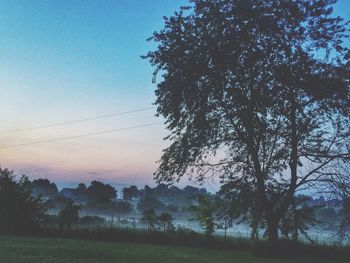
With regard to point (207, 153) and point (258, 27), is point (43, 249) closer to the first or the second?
point (207, 153)

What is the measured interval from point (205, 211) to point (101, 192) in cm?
9523

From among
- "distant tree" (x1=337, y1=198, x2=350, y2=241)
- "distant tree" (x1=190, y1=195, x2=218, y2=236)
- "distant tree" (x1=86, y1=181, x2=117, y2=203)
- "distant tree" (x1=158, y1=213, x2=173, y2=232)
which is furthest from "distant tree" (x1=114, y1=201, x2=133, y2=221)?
"distant tree" (x1=337, y1=198, x2=350, y2=241)

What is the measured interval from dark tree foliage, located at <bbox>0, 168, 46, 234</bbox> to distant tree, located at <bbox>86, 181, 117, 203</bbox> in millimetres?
87482

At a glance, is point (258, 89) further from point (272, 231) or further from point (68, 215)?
point (68, 215)

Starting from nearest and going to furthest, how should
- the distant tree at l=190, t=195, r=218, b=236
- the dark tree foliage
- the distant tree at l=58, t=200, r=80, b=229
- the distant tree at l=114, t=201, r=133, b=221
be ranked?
the distant tree at l=190, t=195, r=218, b=236 → the dark tree foliage → the distant tree at l=58, t=200, r=80, b=229 → the distant tree at l=114, t=201, r=133, b=221

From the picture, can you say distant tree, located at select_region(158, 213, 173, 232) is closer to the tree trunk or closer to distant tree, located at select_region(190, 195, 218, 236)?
distant tree, located at select_region(190, 195, 218, 236)

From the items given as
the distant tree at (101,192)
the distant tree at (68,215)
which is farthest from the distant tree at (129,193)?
the distant tree at (68,215)

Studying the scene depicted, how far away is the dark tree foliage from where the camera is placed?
30.6 meters

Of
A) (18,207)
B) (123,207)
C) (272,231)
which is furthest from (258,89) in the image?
(123,207)

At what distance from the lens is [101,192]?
122000mm

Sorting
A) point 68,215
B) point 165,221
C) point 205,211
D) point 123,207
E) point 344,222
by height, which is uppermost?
point 123,207

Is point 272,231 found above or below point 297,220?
below

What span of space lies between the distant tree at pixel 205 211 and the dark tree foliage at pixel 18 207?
36.3 feet

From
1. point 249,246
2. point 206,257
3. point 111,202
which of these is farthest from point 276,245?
point 111,202
